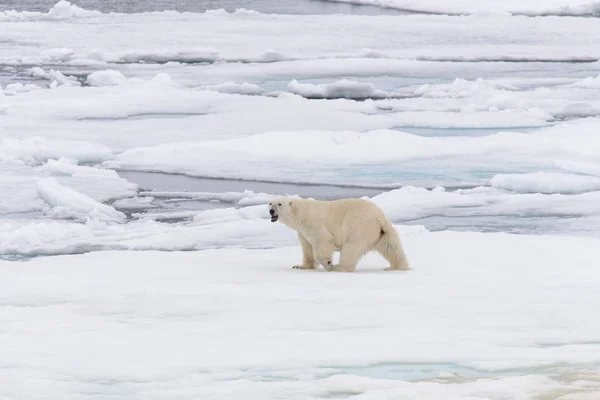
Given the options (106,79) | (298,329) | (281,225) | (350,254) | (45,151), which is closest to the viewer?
(298,329)

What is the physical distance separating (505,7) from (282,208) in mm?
19885

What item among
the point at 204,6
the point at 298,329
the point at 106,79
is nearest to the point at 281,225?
the point at 298,329

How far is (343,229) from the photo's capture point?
4.52 meters

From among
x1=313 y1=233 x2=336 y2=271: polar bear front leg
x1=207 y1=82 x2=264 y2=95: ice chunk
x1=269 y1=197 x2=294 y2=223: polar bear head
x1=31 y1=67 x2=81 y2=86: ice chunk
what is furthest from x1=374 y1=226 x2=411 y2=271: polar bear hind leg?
x1=31 y1=67 x2=81 y2=86: ice chunk

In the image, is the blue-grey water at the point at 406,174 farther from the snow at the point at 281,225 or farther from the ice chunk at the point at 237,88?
the ice chunk at the point at 237,88

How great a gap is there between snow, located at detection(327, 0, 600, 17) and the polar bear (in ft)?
59.8

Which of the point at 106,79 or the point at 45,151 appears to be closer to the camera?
the point at 45,151

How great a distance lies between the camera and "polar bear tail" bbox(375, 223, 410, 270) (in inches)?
177

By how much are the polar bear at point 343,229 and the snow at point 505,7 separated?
18219 mm

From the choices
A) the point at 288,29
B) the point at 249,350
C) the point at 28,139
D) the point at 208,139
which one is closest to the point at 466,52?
the point at 288,29

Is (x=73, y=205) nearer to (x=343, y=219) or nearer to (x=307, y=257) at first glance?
(x=307, y=257)

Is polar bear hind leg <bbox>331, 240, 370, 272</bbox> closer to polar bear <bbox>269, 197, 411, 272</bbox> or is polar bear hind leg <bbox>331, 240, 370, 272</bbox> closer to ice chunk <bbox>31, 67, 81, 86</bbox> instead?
polar bear <bbox>269, 197, 411, 272</bbox>

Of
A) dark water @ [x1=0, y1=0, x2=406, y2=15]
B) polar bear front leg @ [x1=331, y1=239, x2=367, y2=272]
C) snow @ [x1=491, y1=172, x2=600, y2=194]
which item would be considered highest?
dark water @ [x1=0, y1=0, x2=406, y2=15]

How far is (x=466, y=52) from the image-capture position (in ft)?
54.6
